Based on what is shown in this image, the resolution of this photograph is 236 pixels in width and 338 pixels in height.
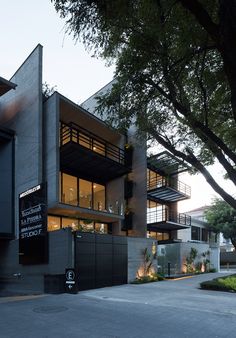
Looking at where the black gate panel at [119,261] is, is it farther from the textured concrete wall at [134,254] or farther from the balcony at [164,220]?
the balcony at [164,220]

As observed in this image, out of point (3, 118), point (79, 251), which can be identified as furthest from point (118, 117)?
point (3, 118)

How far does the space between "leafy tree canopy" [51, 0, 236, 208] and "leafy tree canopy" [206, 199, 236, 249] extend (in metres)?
32.7

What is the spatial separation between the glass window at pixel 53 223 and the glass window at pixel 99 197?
352 cm

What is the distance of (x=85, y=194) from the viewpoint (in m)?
23.5

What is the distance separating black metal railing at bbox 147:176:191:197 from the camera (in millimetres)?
28016

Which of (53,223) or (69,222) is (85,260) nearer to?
(53,223)

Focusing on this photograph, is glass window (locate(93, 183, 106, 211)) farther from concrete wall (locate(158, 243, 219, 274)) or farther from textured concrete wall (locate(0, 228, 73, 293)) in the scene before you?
concrete wall (locate(158, 243, 219, 274))

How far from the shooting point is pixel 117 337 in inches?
312

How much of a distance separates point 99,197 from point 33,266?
313 inches

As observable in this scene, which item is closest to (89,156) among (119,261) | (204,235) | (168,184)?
(119,261)

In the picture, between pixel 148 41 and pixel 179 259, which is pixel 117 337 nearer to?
pixel 148 41

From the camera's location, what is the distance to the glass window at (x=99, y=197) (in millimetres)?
24342

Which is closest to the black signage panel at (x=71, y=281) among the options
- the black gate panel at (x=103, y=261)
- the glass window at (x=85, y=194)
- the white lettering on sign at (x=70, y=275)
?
the white lettering on sign at (x=70, y=275)

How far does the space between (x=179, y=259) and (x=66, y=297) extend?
49.3ft
